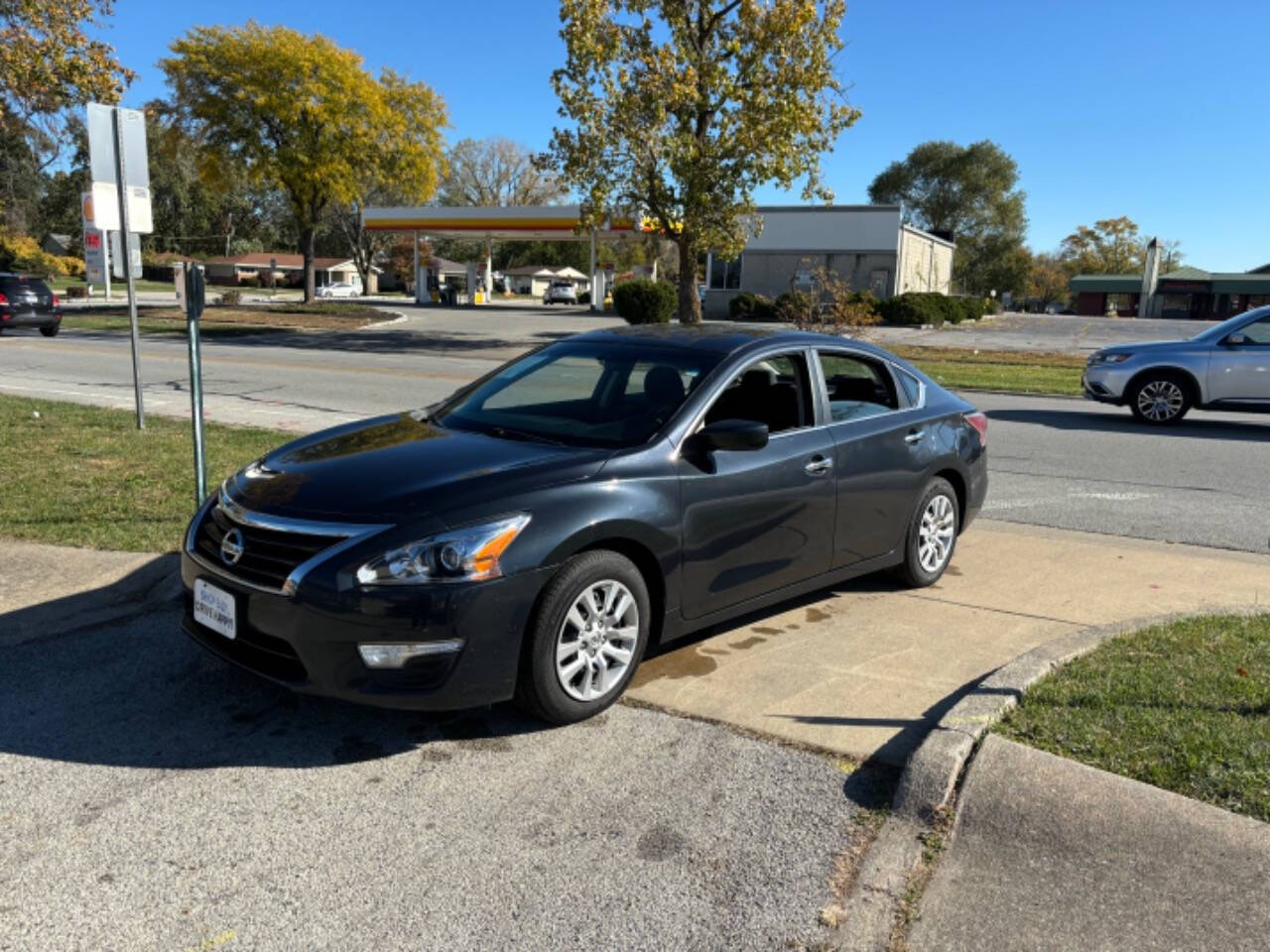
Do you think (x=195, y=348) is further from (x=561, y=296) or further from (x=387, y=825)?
(x=561, y=296)

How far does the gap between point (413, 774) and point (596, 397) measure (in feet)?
6.75

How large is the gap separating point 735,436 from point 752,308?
40.4 metres

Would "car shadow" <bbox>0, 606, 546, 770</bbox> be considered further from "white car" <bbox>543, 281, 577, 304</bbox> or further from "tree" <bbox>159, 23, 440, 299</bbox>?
"white car" <bbox>543, 281, 577, 304</bbox>

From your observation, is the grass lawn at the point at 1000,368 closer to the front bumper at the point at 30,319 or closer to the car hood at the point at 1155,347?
the car hood at the point at 1155,347

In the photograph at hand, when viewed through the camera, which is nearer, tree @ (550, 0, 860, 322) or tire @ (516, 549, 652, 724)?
tire @ (516, 549, 652, 724)

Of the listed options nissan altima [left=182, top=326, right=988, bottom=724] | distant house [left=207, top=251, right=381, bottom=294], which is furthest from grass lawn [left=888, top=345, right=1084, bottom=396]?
distant house [left=207, top=251, right=381, bottom=294]

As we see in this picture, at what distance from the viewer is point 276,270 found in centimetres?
9675

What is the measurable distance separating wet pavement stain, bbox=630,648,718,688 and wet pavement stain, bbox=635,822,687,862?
118 centimetres

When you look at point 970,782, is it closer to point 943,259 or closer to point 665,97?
point 665,97

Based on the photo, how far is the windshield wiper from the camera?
4.41 m

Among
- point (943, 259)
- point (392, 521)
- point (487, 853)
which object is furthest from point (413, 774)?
point (943, 259)

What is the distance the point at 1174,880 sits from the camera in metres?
2.92

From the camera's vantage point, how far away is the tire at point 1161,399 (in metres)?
13.5

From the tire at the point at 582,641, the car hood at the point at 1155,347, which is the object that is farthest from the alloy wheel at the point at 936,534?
the car hood at the point at 1155,347
